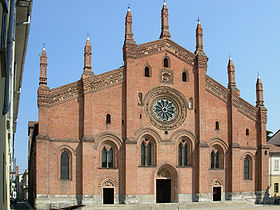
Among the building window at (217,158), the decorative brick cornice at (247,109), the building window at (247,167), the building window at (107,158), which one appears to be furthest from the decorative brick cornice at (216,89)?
the building window at (107,158)

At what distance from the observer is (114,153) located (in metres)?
35.2

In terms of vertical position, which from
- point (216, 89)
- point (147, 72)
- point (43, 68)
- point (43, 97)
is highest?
point (147, 72)

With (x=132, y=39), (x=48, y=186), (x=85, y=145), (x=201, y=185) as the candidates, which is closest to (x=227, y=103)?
(x=201, y=185)

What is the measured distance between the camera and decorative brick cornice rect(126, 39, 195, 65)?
3678 cm

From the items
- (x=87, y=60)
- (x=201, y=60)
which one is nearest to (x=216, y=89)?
(x=201, y=60)

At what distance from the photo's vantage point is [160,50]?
38156 mm

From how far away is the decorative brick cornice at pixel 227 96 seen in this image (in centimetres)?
3959

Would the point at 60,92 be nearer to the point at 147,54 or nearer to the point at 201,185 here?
the point at 147,54

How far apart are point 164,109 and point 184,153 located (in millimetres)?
4633

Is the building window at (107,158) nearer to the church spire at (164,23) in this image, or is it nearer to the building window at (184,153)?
the building window at (184,153)

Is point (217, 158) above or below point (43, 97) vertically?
below

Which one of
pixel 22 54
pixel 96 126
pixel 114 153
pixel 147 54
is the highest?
pixel 147 54

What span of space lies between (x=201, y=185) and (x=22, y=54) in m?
27.3

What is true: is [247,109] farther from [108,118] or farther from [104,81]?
[104,81]
